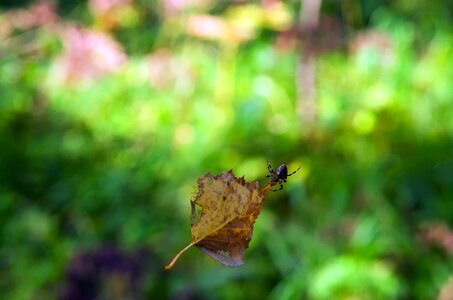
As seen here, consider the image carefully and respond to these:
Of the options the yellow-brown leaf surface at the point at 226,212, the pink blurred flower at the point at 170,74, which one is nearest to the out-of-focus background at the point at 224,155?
the pink blurred flower at the point at 170,74

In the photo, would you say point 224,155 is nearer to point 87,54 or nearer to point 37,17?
point 87,54

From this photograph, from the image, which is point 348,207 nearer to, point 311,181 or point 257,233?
point 311,181

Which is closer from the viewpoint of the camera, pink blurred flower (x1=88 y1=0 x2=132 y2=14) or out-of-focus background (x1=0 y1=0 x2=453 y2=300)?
out-of-focus background (x1=0 y1=0 x2=453 y2=300)

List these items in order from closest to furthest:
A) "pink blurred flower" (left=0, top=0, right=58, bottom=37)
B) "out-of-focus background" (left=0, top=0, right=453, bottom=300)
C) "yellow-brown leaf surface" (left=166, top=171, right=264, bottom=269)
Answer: "yellow-brown leaf surface" (left=166, top=171, right=264, bottom=269) < "out-of-focus background" (left=0, top=0, right=453, bottom=300) < "pink blurred flower" (left=0, top=0, right=58, bottom=37)

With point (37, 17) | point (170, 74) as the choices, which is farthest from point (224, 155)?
point (37, 17)

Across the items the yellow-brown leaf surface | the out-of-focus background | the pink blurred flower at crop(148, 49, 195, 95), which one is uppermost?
the pink blurred flower at crop(148, 49, 195, 95)

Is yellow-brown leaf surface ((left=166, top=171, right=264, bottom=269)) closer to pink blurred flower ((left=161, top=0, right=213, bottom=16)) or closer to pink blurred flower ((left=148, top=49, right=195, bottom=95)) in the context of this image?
pink blurred flower ((left=161, top=0, right=213, bottom=16))

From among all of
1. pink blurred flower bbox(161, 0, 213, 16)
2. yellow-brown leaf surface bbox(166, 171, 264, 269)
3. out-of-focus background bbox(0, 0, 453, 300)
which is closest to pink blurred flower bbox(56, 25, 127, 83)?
out-of-focus background bbox(0, 0, 453, 300)

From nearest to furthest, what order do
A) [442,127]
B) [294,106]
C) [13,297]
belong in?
[13,297], [442,127], [294,106]

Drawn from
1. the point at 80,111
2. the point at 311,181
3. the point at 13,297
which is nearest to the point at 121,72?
the point at 80,111
